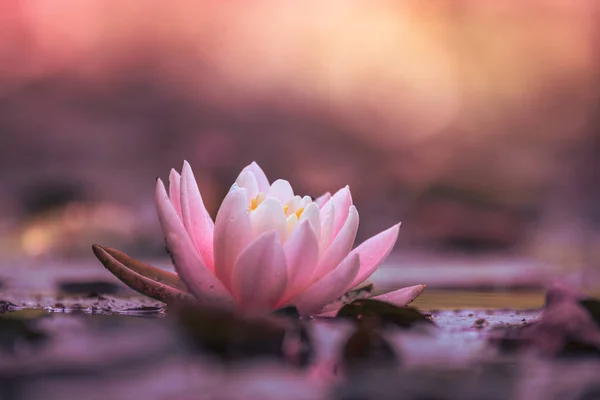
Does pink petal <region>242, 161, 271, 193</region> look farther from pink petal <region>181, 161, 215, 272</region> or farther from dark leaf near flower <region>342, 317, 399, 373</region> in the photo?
dark leaf near flower <region>342, 317, 399, 373</region>

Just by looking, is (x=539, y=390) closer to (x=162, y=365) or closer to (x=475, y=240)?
(x=162, y=365)

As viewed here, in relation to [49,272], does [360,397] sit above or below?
below

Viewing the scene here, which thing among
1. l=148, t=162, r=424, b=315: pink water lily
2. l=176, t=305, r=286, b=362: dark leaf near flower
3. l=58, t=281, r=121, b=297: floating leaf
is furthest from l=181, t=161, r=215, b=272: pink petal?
l=58, t=281, r=121, b=297: floating leaf

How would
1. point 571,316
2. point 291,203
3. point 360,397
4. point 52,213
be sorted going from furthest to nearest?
1. point 52,213
2. point 291,203
3. point 571,316
4. point 360,397

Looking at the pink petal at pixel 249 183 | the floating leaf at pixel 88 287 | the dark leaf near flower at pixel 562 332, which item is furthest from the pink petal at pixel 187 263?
the floating leaf at pixel 88 287

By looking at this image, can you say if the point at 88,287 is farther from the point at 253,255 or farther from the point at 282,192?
the point at 253,255

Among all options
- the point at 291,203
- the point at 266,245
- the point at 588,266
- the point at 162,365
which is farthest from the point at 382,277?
the point at 162,365

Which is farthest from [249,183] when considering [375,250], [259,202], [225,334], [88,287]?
[88,287]

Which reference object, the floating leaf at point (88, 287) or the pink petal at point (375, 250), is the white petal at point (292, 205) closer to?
the pink petal at point (375, 250)
